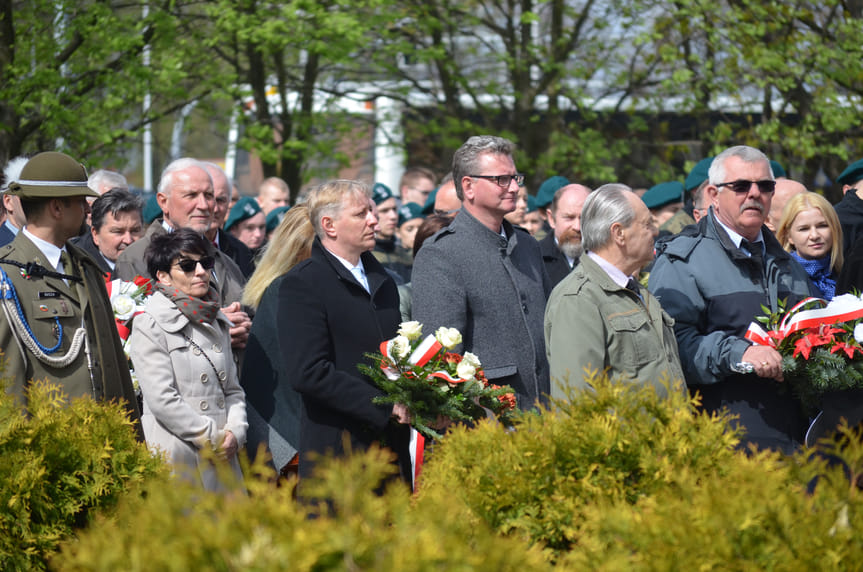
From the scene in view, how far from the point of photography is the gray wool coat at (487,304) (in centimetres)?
484

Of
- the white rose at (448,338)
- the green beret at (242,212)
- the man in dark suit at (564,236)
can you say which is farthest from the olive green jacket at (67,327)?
the green beret at (242,212)

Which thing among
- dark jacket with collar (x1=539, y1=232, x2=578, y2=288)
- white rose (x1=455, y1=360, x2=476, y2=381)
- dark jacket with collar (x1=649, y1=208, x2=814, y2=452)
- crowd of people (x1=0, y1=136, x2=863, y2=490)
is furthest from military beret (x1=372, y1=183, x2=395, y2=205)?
white rose (x1=455, y1=360, x2=476, y2=381)

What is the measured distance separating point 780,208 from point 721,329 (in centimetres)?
250

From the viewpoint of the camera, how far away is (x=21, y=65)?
430 inches

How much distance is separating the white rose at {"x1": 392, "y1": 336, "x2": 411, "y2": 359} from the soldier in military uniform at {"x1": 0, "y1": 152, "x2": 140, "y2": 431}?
1.21 meters

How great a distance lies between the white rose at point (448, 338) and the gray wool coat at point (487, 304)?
0.36 m

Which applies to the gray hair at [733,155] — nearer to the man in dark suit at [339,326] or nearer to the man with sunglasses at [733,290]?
the man with sunglasses at [733,290]

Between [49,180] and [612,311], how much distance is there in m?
2.57

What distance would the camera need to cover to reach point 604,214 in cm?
450

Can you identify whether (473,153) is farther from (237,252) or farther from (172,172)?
(237,252)

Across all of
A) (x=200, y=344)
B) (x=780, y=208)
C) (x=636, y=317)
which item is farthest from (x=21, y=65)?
(x=636, y=317)

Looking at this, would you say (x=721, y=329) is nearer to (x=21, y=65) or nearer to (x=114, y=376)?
(x=114, y=376)

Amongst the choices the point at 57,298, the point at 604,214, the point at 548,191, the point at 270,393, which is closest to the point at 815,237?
the point at 604,214

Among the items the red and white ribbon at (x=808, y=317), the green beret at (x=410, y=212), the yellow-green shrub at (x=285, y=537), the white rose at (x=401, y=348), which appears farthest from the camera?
the green beret at (x=410, y=212)
